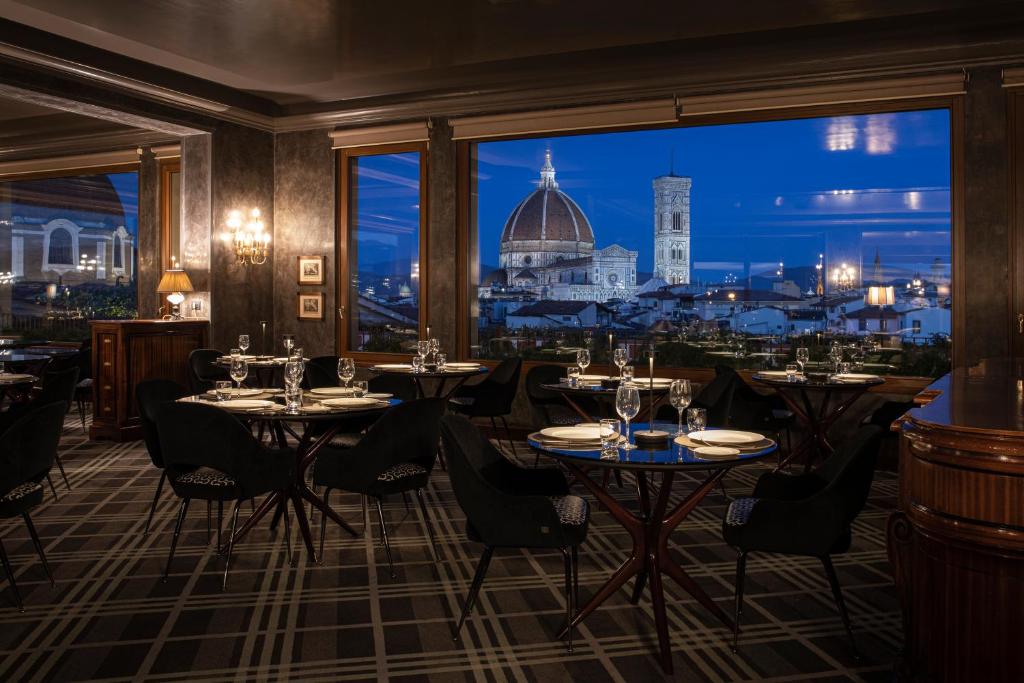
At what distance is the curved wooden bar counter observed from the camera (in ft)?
6.79

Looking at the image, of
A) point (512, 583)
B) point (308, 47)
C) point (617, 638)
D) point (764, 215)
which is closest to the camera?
point (617, 638)

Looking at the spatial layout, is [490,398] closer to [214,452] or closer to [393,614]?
[214,452]

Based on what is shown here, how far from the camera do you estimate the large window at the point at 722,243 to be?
7.52 metres

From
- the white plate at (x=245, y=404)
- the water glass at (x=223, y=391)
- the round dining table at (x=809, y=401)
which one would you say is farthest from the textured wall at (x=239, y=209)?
the round dining table at (x=809, y=401)

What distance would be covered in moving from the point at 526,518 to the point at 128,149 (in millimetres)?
9596

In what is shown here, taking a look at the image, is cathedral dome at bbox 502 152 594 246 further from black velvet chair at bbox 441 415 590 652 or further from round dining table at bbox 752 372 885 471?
black velvet chair at bbox 441 415 590 652

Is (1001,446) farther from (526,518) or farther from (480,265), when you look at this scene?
(480,265)

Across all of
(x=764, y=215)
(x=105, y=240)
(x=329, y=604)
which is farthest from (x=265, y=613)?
(x=105, y=240)

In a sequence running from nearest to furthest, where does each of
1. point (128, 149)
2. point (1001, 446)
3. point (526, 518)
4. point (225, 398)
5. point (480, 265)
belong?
point (1001, 446)
point (526, 518)
point (225, 398)
point (480, 265)
point (128, 149)

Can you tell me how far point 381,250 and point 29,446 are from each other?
613 centimetres

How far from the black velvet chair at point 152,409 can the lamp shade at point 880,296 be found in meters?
5.96

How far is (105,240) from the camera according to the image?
11977 mm

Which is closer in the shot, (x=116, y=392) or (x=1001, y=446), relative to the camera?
(x=1001, y=446)

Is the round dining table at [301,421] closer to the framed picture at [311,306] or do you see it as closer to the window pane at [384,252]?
the window pane at [384,252]
